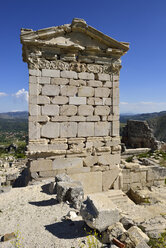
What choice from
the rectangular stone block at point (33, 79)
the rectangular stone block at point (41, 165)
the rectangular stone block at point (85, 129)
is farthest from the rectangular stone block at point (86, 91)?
the rectangular stone block at point (41, 165)

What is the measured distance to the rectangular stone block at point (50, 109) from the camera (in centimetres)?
624

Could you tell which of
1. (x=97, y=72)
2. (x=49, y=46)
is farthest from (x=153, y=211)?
(x=49, y=46)

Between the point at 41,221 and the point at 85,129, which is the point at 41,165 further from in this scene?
the point at 41,221

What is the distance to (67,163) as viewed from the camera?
655cm

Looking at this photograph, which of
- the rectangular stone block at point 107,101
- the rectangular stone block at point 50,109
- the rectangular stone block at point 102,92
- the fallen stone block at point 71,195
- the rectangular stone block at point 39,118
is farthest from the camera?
the rectangular stone block at point 107,101

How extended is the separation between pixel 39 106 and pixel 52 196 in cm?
289

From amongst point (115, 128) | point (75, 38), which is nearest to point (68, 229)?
point (115, 128)

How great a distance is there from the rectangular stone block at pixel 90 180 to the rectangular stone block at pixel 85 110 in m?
2.22

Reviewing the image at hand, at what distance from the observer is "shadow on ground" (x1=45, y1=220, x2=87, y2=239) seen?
3.49 metres

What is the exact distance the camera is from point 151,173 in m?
8.65

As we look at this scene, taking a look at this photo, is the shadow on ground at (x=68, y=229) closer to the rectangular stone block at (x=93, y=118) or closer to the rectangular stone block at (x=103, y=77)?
the rectangular stone block at (x=93, y=118)

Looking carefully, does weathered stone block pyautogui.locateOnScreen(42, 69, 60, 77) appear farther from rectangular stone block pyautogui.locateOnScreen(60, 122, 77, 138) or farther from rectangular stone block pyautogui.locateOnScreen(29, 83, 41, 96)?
rectangular stone block pyautogui.locateOnScreen(60, 122, 77, 138)

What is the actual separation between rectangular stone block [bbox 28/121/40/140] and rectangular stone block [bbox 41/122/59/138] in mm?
166

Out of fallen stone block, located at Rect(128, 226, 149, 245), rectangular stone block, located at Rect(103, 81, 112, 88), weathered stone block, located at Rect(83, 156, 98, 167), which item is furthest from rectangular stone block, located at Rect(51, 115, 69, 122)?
fallen stone block, located at Rect(128, 226, 149, 245)
